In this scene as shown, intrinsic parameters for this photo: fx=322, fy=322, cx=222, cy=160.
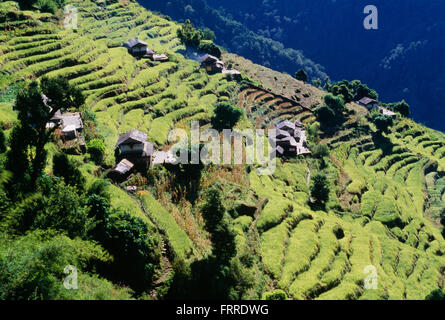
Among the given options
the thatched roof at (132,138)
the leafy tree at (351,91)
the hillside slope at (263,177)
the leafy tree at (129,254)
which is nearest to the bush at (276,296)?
the hillside slope at (263,177)

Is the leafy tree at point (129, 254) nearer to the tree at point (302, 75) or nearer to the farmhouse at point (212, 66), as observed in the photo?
the farmhouse at point (212, 66)

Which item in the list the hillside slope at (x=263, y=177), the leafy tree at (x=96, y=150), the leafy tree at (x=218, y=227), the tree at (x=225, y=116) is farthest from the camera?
the tree at (x=225, y=116)

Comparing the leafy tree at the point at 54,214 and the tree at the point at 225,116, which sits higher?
the tree at the point at 225,116

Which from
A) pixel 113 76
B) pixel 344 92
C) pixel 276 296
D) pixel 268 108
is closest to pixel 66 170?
pixel 276 296

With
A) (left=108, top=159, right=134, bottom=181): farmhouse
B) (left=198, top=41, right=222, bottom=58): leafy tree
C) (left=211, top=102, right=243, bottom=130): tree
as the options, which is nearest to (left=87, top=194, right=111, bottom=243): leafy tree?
(left=108, top=159, right=134, bottom=181): farmhouse

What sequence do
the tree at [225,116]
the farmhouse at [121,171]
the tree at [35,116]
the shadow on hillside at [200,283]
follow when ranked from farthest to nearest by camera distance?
the tree at [225,116]
the farmhouse at [121,171]
the tree at [35,116]
the shadow on hillside at [200,283]
